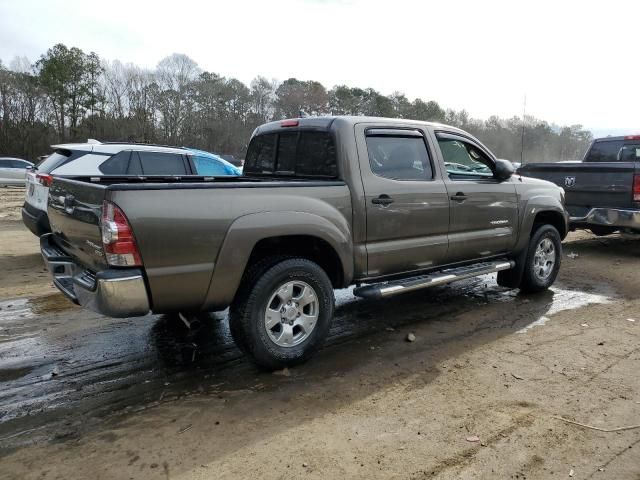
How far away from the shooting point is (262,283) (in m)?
3.72

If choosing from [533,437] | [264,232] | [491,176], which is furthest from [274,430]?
[491,176]

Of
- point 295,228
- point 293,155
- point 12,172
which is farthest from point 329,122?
point 12,172

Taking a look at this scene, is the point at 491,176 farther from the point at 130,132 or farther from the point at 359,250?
the point at 130,132

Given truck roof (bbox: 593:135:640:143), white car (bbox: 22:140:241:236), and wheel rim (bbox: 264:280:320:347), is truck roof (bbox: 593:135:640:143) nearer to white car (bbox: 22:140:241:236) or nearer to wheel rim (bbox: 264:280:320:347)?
white car (bbox: 22:140:241:236)

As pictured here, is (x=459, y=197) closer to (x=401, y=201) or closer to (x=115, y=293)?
(x=401, y=201)

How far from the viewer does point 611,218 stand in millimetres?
8195

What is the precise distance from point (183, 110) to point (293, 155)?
5267cm

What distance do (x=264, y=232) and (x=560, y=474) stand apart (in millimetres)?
2355

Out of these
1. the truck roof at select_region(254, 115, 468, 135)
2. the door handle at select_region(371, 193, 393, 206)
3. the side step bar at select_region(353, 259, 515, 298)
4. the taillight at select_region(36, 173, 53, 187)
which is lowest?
the side step bar at select_region(353, 259, 515, 298)

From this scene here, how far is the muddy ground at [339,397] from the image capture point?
9.25ft

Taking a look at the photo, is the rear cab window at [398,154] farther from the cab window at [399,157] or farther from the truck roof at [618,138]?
the truck roof at [618,138]

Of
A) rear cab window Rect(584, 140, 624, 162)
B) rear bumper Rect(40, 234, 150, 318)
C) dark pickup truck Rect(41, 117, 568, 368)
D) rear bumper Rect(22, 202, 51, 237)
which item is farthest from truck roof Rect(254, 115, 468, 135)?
→ rear cab window Rect(584, 140, 624, 162)

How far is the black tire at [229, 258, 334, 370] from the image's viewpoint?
12.1 ft

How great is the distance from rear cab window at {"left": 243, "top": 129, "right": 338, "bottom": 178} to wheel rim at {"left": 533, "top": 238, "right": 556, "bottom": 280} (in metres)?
3.18
